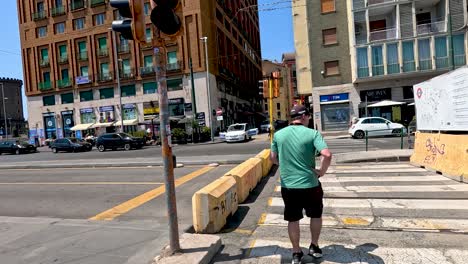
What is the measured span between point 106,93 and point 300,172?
158 feet

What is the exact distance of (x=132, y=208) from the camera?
287 inches

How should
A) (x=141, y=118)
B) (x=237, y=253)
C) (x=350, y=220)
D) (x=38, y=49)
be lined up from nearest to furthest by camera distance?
(x=237, y=253) < (x=350, y=220) < (x=141, y=118) < (x=38, y=49)

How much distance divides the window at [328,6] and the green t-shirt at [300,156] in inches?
1327

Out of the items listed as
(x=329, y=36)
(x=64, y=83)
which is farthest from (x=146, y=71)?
(x=329, y=36)

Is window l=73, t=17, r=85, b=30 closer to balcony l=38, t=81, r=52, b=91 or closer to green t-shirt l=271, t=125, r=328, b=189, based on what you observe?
balcony l=38, t=81, r=52, b=91

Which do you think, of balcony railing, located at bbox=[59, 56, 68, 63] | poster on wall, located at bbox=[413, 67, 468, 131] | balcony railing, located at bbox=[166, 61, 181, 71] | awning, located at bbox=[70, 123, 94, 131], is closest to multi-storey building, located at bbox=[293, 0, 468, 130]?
balcony railing, located at bbox=[166, 61, 181, 71]

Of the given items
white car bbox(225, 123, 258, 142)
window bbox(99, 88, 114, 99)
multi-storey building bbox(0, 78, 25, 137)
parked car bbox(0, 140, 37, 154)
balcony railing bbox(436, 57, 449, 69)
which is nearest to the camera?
white car bbox(225, 123, 258, 142)

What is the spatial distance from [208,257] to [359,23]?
33.0 metres

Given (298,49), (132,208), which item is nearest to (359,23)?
(298,49)

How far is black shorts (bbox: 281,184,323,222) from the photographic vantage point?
12.7ft

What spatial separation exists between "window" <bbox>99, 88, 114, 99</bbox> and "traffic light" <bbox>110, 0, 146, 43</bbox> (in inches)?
1835

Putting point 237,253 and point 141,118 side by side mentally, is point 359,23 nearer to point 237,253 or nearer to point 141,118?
point 141,118

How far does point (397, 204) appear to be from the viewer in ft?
20.8

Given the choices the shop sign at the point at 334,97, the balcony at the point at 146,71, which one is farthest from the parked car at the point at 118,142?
the shop sign at the point at 334,97
